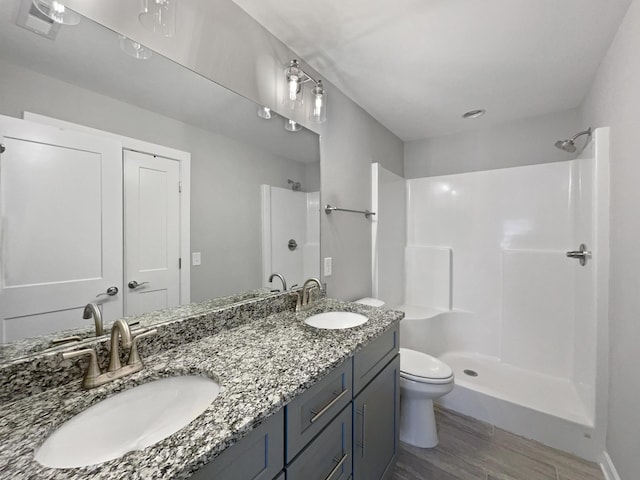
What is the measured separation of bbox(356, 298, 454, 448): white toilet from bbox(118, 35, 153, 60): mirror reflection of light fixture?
6.61ft

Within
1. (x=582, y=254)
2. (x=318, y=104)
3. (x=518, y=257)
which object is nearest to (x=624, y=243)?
(x=582, y=254)

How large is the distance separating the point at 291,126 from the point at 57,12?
98 centimetres

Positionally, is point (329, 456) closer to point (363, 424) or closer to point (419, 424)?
point (363, 424)

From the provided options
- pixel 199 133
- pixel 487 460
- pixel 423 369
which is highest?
pixel 199 133

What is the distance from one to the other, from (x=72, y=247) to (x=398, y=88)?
2.08 m

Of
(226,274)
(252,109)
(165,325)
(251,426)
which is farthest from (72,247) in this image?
(252,109)

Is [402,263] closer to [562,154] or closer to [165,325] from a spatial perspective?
[562,154]

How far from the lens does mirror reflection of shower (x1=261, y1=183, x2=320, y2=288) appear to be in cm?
146

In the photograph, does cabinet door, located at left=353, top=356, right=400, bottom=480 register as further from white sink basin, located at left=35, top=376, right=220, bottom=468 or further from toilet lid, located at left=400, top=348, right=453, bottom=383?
white sink basin, located at left=35, top=376, right=220, bottom=468

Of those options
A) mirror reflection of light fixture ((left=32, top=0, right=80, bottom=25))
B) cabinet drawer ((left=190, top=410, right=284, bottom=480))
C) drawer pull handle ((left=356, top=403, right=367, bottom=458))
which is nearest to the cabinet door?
drawer pull handle ((left=356, top=403, right=367, bottom=458))

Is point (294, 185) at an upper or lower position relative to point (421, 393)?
upper

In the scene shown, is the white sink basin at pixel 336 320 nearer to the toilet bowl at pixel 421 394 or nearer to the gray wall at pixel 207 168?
the gray wall at pixel 207 168

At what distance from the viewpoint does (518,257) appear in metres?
2.36

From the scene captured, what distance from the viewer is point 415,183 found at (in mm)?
2885
